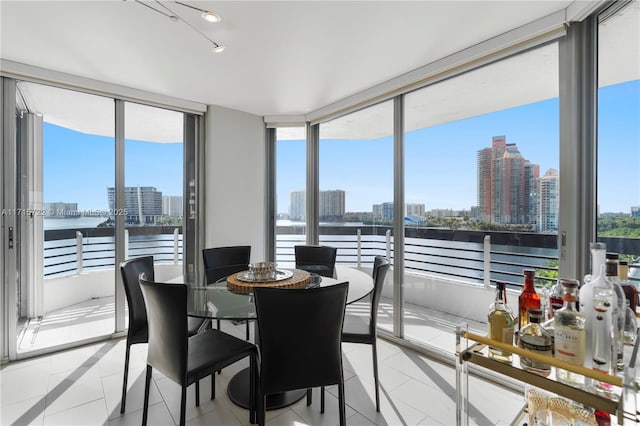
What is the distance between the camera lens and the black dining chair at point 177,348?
1532mm

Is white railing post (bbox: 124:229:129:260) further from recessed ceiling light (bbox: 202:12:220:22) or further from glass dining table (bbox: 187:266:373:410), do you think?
recessed ceiling light (bbox: 202:12:220:22)

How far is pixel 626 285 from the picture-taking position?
45.5 inches

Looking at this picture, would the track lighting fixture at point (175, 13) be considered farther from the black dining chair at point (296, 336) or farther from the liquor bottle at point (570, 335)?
the liquor bottle at point (570, 335)

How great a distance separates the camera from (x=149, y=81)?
2865mm

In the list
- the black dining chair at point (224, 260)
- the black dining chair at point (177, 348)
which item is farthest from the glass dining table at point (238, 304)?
the black dining chair at point (224, 260)

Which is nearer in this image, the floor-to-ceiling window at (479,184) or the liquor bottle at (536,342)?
the liquor bottle at (536,342)

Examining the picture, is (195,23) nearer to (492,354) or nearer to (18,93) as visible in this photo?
(18,93)

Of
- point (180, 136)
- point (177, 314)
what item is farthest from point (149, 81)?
point (177, 314)

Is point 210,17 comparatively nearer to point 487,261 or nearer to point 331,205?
point 331,205

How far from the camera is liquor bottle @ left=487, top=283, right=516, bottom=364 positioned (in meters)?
1.06

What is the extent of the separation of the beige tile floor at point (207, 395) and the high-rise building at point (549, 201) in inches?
47.0

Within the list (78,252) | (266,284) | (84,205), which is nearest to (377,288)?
(266,284)

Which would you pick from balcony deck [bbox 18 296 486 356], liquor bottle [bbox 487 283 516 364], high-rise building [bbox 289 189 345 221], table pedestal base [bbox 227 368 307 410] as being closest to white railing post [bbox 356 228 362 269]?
high-rise building [bbox 289 189 345 221]

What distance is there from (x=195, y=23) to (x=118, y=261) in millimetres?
2400
